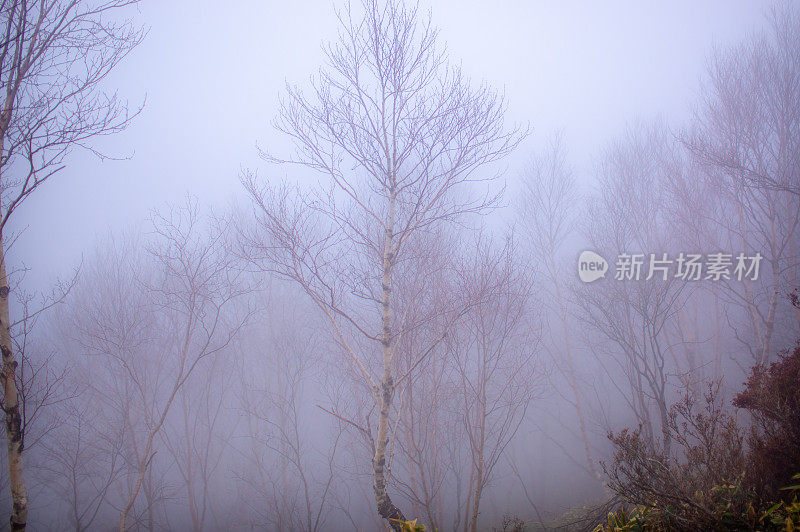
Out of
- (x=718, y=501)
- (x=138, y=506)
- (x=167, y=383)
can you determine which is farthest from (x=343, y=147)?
(x=138, y=506)

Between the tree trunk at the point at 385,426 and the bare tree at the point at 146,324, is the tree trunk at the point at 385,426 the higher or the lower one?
the lower one

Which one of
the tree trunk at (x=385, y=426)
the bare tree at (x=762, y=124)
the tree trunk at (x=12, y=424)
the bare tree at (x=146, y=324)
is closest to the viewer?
the tree trunk at (x=12, y=424)

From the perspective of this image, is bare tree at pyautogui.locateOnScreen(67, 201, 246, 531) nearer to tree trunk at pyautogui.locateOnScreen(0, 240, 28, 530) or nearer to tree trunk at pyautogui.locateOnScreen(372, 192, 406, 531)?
tree trunk at pyautogui.locateOnScreen(0, 240, 28, 530)

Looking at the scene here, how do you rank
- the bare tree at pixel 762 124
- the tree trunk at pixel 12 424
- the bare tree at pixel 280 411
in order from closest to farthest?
the tree trunk at pixel 12 424 → the bare tree at pixel 762 124 → the bare tree at pixel 280 411

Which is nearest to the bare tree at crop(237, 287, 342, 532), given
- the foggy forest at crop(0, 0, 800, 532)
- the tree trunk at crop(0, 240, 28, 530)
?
the foggy forest at crop(0, 0, 800, 532)

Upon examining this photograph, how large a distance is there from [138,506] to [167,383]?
164 inches

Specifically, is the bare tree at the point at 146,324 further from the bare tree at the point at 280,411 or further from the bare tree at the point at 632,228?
the bare tree at the point at 632,228

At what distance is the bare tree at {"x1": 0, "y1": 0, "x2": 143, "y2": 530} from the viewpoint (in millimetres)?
2992

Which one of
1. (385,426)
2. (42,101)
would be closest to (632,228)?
(385,426)

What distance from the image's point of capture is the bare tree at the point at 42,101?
2992 millimetres

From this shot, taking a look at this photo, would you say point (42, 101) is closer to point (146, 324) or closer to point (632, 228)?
point (146, 324)

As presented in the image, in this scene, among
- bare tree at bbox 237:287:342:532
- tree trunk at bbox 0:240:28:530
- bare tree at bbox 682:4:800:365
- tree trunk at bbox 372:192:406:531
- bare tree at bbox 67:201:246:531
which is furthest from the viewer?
bare tree at bbox 237:287:342:532

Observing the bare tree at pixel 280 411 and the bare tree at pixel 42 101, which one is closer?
the bare tree at pixel 42 101

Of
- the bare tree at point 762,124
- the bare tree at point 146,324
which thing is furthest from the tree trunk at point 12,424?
the bare tree at point 762,124
